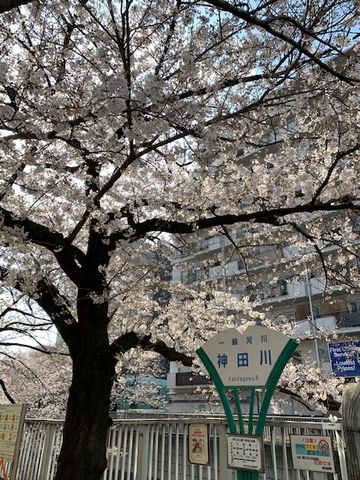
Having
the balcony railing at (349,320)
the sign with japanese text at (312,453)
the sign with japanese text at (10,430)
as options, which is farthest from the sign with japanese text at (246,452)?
the balcony railing at (349,320)

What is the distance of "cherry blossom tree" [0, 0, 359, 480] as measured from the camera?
4086 mm

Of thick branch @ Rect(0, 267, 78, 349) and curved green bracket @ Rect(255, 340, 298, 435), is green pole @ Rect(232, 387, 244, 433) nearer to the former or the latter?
curved green bracket @ Rect(255, 340, 298, 435)

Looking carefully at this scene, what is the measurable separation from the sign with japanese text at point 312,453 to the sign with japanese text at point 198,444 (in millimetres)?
1074

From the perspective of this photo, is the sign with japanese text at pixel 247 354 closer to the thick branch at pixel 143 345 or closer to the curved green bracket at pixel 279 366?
the curved green bracket at pixel 279 366

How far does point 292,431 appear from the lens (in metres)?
3.82

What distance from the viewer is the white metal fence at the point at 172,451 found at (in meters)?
3.76

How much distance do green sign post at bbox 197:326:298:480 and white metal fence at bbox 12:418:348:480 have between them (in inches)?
16.1

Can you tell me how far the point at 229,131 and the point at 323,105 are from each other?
1363 millimetres

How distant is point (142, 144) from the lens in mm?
5254

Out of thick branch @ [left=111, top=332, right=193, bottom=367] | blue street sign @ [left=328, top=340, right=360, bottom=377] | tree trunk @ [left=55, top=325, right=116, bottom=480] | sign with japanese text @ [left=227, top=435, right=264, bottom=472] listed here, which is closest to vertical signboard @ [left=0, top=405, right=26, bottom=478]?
tree trunk @ [left=55, top=325, right=116, bottom=480]

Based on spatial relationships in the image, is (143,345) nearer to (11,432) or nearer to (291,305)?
(11,432)

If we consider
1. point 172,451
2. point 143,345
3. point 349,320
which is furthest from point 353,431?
point 349,320

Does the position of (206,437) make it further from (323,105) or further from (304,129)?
(304,129)

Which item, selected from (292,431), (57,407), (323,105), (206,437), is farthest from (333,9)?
(57,407)
